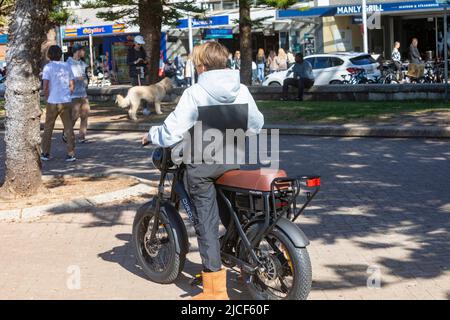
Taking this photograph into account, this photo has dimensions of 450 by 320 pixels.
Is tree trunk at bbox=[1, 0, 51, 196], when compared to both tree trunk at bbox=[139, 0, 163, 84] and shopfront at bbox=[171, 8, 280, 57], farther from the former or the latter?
shopfront at bbox=[171, 8, 280, 57]

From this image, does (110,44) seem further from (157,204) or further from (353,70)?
(157,204)

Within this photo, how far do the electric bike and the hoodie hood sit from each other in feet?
1.67

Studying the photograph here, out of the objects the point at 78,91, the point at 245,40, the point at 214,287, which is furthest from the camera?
the point at 245,40

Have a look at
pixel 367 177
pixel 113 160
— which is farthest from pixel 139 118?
pixel 367 177

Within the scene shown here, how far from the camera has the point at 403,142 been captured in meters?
13.4

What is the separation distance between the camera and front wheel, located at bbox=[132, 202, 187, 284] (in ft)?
18.5

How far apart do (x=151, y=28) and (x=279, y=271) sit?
50.7ft

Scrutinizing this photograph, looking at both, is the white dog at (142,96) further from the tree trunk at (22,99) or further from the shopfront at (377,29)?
the shopfront at (377,29)

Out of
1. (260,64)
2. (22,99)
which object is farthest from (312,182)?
(260,64)

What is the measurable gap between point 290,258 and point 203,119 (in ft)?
3.53

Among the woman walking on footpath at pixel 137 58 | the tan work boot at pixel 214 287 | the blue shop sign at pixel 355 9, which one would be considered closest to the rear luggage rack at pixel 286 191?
the tan work boot at pixel 214 287

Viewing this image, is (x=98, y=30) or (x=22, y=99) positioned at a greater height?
(x=98, y=30)

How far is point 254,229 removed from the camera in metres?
5.19
